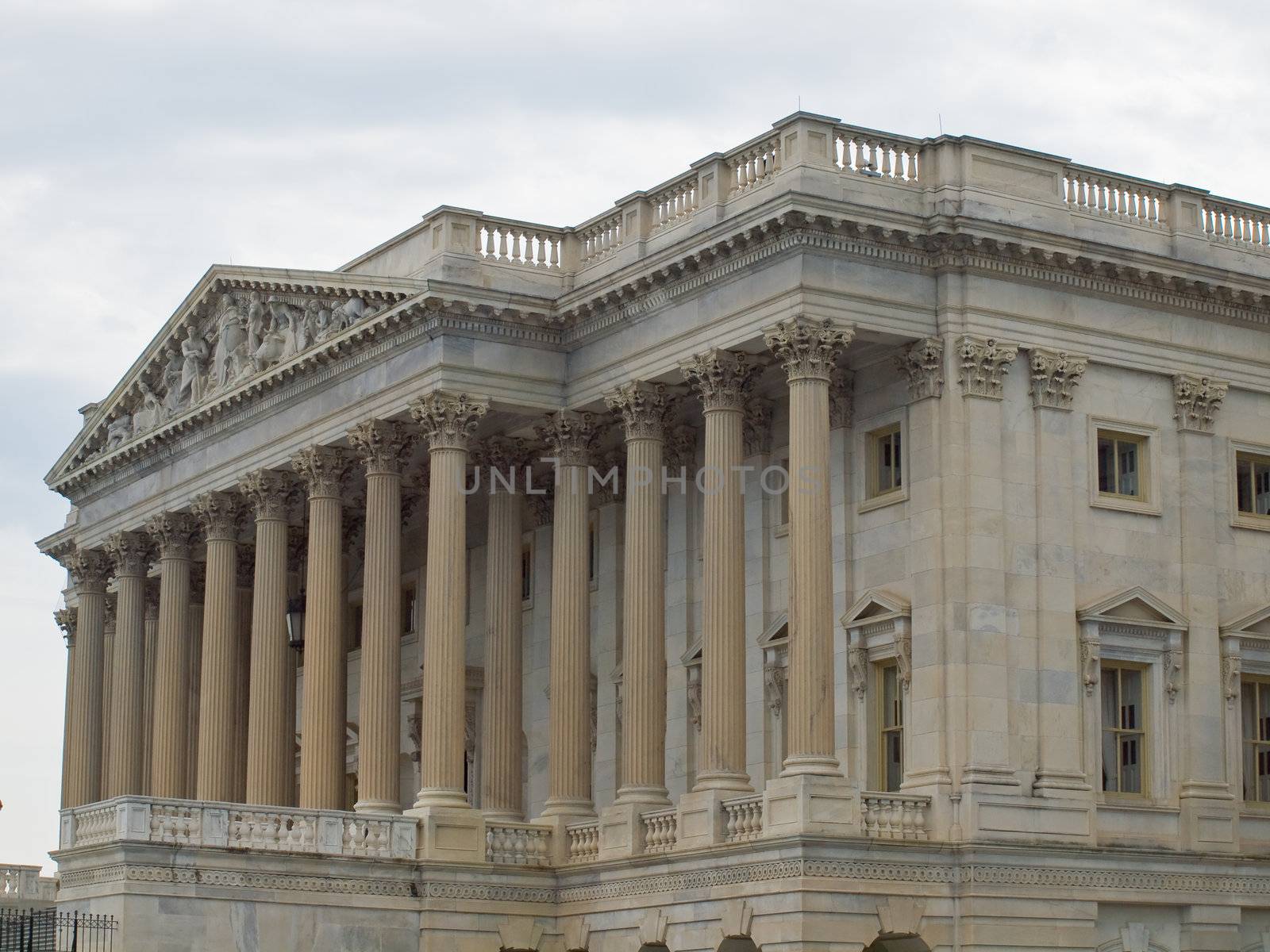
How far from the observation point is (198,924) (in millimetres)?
47406

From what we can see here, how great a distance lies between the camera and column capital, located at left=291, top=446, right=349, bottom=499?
5591 centimetres

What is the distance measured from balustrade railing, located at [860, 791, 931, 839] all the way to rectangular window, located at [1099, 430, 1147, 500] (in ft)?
25.3

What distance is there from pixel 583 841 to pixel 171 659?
55.6 feet

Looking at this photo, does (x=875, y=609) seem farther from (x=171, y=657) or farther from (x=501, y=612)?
(x=171, y=657)

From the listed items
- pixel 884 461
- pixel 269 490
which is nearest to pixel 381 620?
pixel 269 490

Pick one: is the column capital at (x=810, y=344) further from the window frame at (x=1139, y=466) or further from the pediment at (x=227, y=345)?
the pediment at (x=227, y=345)

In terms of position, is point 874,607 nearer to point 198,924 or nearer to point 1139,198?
point 1139,198

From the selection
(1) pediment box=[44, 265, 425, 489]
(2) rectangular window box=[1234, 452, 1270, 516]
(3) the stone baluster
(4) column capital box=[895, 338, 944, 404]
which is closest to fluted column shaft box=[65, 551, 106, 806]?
(1) pediment box=[44, 265, 425, 489]

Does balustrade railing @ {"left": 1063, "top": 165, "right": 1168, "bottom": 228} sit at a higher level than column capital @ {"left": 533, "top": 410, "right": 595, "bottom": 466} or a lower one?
higher

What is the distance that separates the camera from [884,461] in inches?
1919

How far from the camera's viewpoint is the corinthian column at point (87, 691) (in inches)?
2751

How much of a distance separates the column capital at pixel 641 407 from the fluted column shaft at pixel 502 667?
4904 mm

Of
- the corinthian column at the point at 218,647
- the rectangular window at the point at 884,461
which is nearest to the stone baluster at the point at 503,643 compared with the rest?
the corinthian column at the point at 218,647

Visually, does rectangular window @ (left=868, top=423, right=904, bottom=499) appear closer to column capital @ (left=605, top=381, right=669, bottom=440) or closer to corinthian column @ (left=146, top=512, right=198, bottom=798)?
column capital @ (left=605, top=381, right=669, bottom=440)
